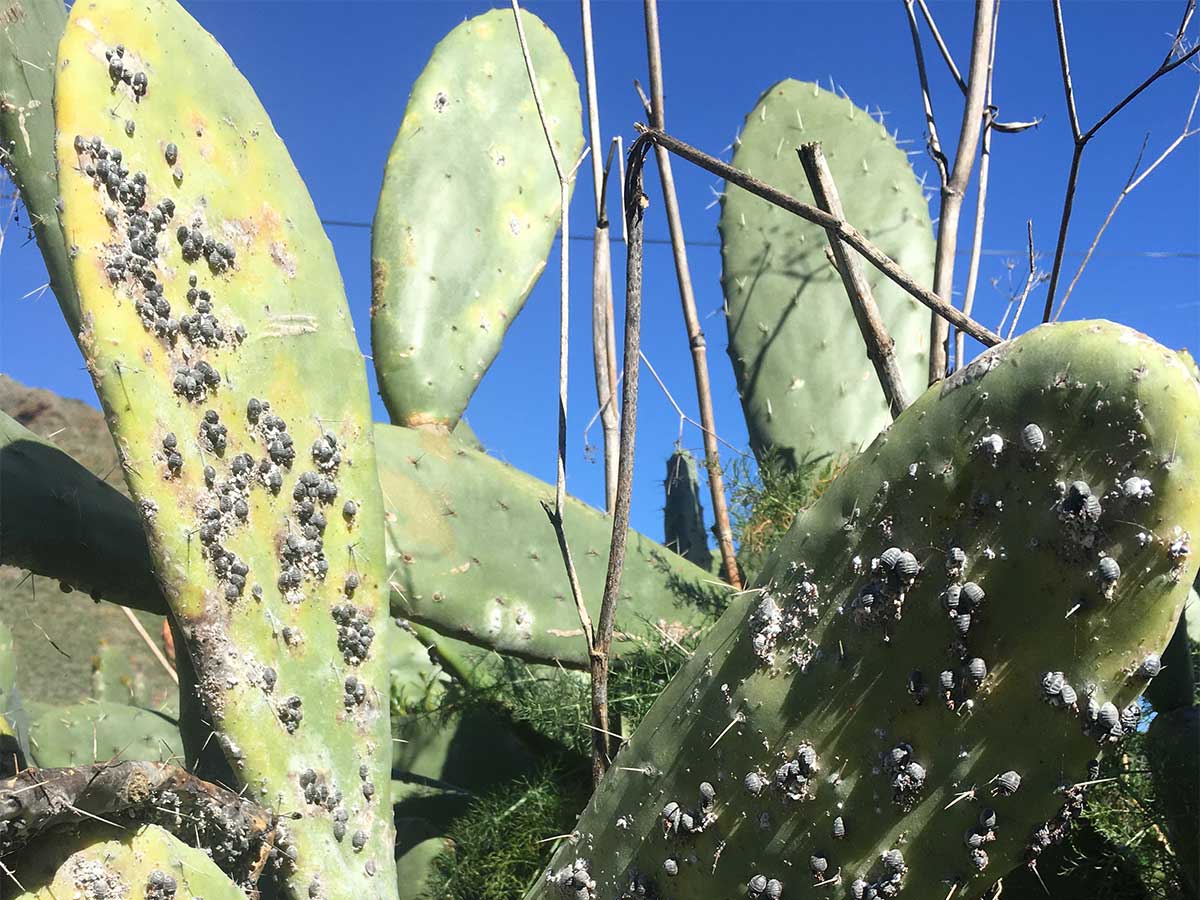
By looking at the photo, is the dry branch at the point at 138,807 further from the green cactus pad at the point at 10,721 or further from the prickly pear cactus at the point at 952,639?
the prickly pear cactus at the point at 952,639

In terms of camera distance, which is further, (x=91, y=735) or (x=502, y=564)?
(x=91, y=735)

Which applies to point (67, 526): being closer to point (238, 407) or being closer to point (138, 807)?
point (238, 407)

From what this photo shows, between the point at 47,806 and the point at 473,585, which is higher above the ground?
the point at 473,585

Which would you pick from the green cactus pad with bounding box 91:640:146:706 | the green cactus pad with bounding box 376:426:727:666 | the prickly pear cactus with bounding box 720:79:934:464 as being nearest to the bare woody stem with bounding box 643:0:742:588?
the green cactus pad with bounding box 376:426:727:666

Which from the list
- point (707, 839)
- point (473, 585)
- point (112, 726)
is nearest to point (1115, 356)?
point (707, 839)

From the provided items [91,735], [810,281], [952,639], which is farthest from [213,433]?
[810,281]

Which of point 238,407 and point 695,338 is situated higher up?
point 695,338

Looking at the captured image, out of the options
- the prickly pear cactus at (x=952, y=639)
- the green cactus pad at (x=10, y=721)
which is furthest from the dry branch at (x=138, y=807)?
the prickly pear cactus at (x=952, y=639)

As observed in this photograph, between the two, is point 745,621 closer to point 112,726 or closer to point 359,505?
point 359,505

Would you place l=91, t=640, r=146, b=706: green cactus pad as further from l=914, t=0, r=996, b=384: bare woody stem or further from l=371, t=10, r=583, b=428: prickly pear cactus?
l=914, t=0, r=996, b=384: bare woody stem
